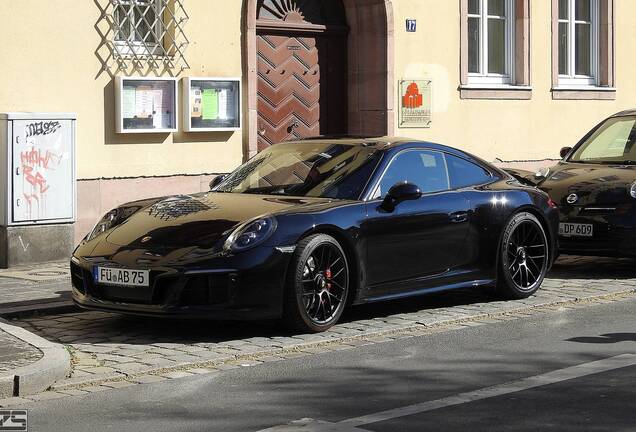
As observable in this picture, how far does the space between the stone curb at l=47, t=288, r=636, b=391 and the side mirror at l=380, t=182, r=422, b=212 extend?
920 millimetres

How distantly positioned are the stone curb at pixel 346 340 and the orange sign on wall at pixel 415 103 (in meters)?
6.75

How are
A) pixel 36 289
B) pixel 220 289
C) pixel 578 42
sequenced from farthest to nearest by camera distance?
pixel 578 42 < pixel 36 289 < pixel 220 289

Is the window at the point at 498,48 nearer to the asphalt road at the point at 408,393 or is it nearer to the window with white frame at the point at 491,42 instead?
the window with white frame at the point at 491,42

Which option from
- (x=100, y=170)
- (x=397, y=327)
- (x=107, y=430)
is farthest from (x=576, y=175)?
(x=107, y=430)

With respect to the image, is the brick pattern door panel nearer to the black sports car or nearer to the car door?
the black sports car

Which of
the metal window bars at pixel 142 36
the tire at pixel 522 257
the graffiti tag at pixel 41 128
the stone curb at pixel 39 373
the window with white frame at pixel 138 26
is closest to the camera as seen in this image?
the stone curb at pixel 39 373

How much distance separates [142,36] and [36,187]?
101 inches

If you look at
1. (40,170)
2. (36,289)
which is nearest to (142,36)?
(40,170)

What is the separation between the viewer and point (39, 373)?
7.54m

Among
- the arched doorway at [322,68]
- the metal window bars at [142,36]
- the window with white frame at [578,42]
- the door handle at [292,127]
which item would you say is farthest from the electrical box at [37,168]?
the window with white frame at [578,42]

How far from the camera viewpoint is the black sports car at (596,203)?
1263 centimetres

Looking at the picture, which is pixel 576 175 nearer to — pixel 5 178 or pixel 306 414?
pixel 5 178

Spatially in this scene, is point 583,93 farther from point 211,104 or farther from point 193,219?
point 193,219

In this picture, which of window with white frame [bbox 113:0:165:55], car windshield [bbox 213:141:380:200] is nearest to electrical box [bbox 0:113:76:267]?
window with white frame [bbox 113:0:165:55]
